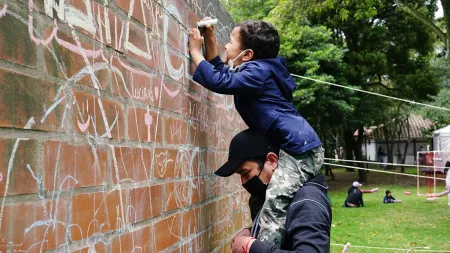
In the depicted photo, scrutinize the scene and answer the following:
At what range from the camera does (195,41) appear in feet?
8.71

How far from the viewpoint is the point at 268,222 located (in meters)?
2.21

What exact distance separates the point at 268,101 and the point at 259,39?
0.36 meters

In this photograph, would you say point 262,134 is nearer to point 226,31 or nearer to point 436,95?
point 226,31

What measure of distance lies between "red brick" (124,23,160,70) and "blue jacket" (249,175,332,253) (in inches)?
34.1

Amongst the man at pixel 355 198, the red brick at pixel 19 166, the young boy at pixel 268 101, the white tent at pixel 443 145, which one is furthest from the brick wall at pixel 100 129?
the white tent at pixel 443 145

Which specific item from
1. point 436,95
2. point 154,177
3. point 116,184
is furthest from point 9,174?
point 436,95

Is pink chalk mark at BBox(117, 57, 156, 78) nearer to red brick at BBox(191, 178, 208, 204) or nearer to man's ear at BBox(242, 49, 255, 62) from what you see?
man's ear at BBox(242, 49, 255, 62)

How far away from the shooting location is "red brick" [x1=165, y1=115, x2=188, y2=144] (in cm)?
225

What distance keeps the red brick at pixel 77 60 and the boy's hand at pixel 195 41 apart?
3.24 ft

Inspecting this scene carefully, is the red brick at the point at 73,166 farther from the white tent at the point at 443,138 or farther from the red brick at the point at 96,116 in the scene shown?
the white tent at the point at 443,138

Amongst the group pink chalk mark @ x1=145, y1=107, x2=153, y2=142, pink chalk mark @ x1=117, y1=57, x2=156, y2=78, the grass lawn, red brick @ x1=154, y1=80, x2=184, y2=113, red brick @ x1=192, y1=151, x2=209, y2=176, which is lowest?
the grass lawn

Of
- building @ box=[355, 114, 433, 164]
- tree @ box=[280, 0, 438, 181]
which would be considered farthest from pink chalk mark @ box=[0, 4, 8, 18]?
building @ box=[355, 114, 433, 164]

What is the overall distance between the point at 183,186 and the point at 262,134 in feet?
1.56

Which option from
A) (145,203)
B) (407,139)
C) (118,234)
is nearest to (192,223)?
(145,203)
